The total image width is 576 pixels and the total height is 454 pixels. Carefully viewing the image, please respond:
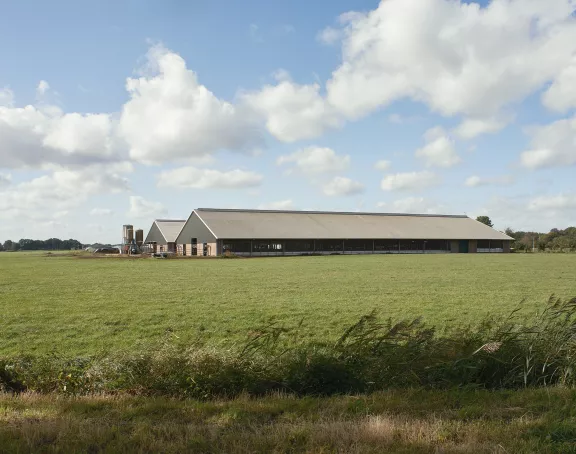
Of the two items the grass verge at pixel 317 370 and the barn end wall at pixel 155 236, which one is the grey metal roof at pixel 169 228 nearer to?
the barn end wall at pixel 155 236

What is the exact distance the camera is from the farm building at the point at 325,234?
62750 mm

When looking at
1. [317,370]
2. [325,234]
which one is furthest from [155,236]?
[317,370]

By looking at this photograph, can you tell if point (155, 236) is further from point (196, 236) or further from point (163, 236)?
point (196, 236)

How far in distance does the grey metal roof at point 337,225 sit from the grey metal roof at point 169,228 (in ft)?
49.7

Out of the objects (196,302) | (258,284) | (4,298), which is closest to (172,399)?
(196,302)

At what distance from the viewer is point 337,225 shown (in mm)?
71562

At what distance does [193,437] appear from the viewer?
4.48m

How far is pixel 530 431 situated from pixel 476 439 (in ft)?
2.04

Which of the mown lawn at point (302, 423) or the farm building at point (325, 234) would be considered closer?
the mown lawn at point (302, 423)

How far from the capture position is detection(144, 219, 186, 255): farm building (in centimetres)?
7888

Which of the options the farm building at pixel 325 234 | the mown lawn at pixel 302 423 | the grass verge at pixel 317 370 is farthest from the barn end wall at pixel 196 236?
the mown lawn at pixel 302 423

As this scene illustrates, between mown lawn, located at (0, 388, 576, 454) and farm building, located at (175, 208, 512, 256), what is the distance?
179ft

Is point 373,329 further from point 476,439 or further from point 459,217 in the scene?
point 459,217

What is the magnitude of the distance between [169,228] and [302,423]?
80.5 meters
